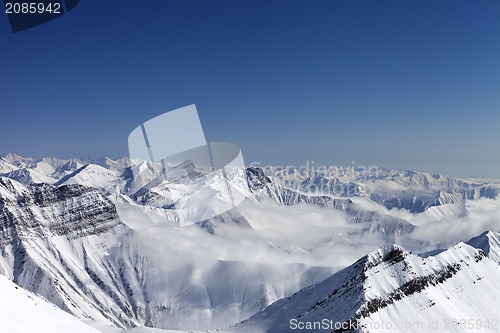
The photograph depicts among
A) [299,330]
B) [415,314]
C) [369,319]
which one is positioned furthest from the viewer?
[299,330]

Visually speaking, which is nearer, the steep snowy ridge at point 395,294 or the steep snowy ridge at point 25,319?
the steep snowy ridge at point 25,319

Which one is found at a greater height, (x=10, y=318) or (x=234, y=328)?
(x=10, y=318)

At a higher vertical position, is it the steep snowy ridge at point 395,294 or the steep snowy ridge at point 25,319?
the steep snowy ridge at point 25,319

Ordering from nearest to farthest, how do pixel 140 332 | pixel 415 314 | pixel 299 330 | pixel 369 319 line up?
pixel 369 319 < pixel 415 314 < pixel 299 330 < pixel 140 332

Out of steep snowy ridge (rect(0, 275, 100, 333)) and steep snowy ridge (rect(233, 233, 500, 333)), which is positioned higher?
steep snowy ridge (rect(0, 275, 100, 333))

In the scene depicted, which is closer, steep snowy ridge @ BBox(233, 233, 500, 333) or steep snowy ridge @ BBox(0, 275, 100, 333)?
steep snowy ridge @ BBox(0, 275, 100, 333)

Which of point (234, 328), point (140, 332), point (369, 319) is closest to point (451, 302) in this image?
point (369, 319)

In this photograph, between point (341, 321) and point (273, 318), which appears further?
point (273, 318)

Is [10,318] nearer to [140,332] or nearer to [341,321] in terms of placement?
[341,321]

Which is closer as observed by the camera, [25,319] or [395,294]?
[25,319]

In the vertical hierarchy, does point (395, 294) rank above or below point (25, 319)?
below

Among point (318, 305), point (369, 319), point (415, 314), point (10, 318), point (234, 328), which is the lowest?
point (234, 328)
